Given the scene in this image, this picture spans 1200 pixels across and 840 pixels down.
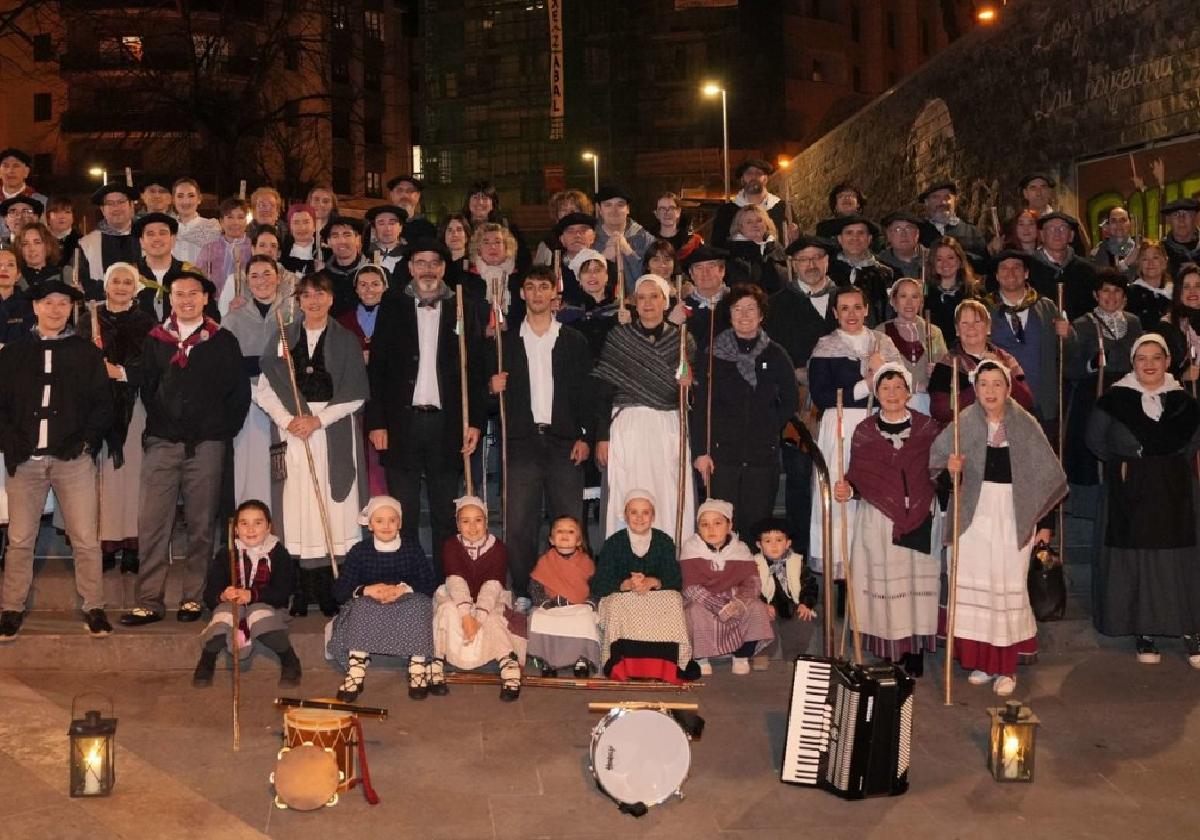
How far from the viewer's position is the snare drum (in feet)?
18.0

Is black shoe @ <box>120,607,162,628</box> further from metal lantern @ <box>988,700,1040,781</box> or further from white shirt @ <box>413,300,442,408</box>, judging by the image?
metal lantern @ <box>988,700,1040,781</box>

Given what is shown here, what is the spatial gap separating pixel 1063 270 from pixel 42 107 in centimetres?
4502

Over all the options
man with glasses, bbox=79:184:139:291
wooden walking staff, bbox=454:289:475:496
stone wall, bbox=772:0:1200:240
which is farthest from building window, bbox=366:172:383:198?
wooden walking staff, bbox=454:289:475:496

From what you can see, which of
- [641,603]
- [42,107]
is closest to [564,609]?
[641,603]

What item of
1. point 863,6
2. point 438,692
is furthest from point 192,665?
point 863,6

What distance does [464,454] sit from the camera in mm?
7887

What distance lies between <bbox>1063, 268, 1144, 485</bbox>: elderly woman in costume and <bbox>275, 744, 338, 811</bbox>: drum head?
5.53 metres

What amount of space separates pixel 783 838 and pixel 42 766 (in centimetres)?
305

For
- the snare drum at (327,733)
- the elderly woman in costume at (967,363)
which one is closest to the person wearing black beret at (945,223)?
the elderly woman in costume at (967,363)

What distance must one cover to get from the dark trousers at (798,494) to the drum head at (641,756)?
9.63ft

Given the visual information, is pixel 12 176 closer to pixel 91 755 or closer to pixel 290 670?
pixel 290 670

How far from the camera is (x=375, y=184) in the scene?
5544 cm

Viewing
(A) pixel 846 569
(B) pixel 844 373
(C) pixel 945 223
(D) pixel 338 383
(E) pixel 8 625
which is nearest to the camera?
(A) pixel 846 569

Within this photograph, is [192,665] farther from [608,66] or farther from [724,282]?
[608,66]
